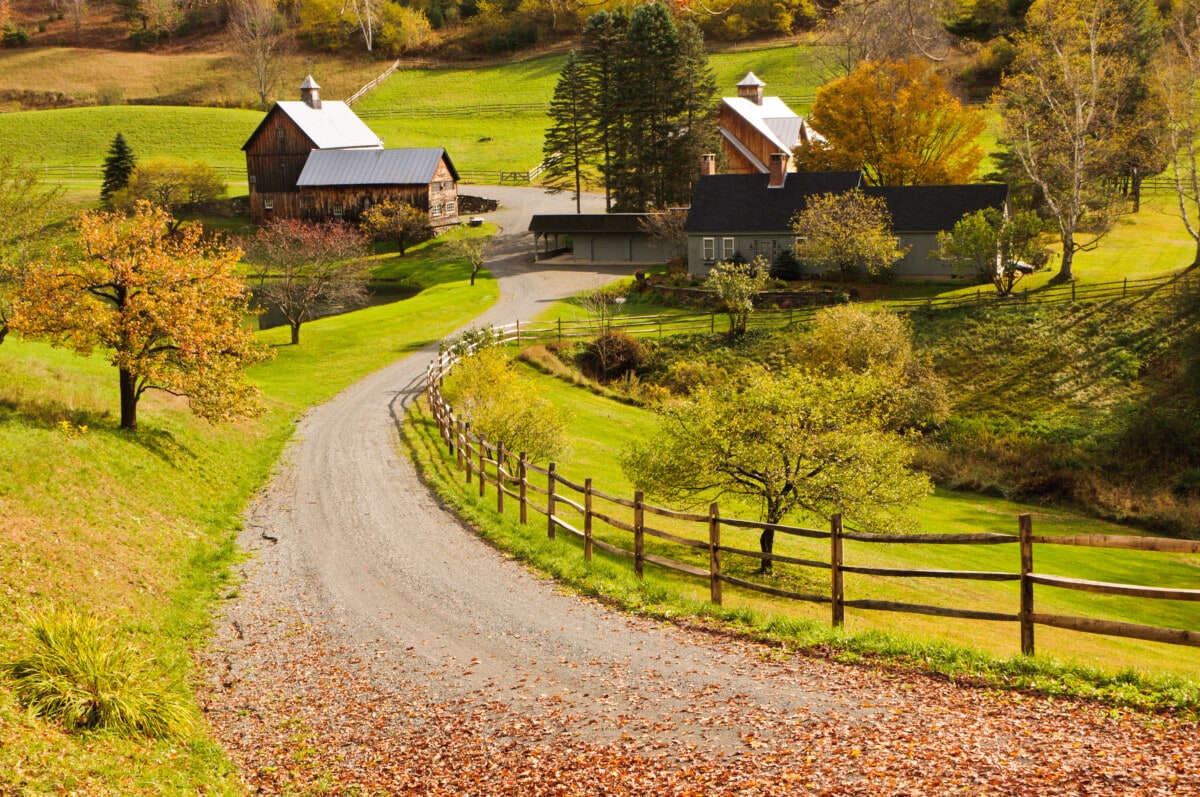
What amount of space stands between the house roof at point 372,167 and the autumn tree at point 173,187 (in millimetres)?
9006

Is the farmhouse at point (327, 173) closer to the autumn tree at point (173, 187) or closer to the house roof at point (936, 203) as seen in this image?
the autumn tree at point (173, 187)

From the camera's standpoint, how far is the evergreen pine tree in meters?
82.3

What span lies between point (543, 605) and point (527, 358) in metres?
31.3

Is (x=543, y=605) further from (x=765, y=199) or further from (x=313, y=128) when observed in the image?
(x=313, y=128)

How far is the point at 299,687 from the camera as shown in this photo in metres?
12.0

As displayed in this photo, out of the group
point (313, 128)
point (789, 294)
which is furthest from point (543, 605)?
point (313, 128)

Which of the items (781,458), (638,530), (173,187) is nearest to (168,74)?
(173,187)

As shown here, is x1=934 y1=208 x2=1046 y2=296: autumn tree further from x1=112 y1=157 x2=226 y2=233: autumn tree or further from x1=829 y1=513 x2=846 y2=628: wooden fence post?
x1=112 y1=157 x2=226 y2=233: autumn tree

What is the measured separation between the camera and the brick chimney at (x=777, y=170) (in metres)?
59.8

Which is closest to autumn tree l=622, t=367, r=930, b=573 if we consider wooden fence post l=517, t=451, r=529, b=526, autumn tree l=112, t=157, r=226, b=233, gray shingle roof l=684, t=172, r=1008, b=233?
wooden fence post l=517, t=451, r=529, b=526

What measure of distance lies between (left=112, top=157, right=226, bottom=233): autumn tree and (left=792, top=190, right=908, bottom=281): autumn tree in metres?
50.3

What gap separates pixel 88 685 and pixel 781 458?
1272 centimetres

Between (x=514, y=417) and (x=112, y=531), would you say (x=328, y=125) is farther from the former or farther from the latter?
(x=112, y=531)

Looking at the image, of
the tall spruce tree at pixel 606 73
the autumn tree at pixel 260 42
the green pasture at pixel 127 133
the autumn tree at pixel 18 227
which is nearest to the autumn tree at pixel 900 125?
the tall spruce tree at pixel 606 73
